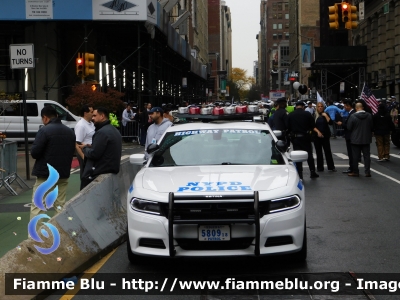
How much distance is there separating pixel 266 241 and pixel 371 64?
51610mm

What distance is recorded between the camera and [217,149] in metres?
9.14

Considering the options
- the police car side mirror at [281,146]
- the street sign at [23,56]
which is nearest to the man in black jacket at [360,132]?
the street sign at [23,56]

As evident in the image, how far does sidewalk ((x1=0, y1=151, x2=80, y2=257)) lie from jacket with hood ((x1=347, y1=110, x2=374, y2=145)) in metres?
6.63

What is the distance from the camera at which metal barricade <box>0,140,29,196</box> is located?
15.2m

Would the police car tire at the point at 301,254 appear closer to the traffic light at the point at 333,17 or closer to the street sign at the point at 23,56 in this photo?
the street sign at the point at 23,56

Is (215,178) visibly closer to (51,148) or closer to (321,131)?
(51,148)

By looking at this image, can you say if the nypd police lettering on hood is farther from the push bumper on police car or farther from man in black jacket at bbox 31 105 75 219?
man in black jacket at bbox 31 105 75 219

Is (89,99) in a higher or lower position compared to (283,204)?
higher

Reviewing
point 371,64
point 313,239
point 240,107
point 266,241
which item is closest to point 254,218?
point 266,241

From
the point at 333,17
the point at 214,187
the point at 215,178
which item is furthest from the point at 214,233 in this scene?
the point at 333,17

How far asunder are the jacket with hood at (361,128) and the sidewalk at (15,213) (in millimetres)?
6634

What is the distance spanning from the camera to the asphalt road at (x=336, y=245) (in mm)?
7883

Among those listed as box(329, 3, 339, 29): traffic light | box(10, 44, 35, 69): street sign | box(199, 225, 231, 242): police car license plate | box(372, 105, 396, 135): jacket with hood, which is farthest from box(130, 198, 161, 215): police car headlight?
box(329, 3, 339, 29): traffic light

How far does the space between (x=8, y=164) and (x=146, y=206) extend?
887cm
